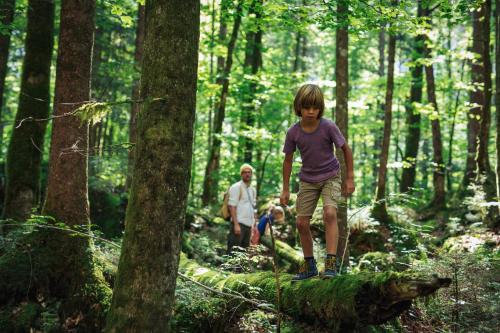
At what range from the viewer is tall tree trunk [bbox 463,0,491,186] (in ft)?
37.3

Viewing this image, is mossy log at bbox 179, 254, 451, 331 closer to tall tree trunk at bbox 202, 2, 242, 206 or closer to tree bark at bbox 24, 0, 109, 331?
tree bark at bbox 24, 0, 109, 331

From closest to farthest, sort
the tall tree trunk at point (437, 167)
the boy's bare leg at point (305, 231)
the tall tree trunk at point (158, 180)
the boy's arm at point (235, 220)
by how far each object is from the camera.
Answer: the tall tree trunk at point (158, 180), the boy's bare leg at point (305, 231), the boy's arm at point (235, 220), the tall tree trunk at point (437, 167)

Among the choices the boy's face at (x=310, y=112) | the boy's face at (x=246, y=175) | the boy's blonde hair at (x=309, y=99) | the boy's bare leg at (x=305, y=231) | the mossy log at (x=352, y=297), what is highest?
the boy's blonde hair at (x=309, y=99)

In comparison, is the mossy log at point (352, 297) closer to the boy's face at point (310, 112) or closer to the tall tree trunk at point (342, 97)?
the boy's face at point (310, 112)

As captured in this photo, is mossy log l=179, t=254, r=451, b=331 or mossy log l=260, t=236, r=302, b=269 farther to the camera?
mossy log l=260, t=236, r=302, b=269

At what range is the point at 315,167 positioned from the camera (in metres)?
5.21

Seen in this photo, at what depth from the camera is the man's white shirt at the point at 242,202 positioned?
10039mm

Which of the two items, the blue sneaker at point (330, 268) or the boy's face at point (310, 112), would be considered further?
the boy's face at point (310, 112)

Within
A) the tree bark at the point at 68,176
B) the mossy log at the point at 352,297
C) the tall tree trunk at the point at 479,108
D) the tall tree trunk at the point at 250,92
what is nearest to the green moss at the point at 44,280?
the tree bark at the point at 68,176

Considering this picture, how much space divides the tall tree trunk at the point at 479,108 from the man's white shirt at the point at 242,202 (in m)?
6.39

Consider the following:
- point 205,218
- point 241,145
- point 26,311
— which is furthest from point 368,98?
point 26,311

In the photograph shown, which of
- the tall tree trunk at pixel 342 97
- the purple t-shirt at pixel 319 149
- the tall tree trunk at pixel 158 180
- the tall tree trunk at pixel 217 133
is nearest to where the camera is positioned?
the tall tree trunk at pixel 158 180

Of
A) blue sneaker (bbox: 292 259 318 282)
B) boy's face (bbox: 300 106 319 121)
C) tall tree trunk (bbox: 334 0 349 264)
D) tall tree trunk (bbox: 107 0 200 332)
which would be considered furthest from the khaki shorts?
tall tree trunk (bbox: 334 0 349 264)

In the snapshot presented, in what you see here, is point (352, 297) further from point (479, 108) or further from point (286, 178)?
point (479, 108)
